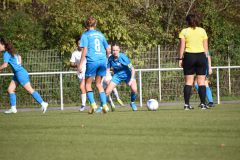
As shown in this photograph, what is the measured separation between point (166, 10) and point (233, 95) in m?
7.45

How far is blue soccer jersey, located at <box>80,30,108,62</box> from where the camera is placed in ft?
59.1

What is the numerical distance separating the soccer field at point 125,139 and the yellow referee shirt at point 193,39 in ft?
10.4

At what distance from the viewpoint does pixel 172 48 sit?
30.5 metres

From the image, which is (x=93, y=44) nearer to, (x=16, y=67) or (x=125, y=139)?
(x=16, y=67)

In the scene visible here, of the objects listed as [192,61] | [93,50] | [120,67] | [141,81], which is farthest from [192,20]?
[141,81]

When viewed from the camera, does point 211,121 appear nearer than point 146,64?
Yes

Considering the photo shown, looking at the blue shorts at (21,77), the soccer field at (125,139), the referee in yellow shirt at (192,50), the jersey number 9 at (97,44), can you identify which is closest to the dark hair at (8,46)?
the blue shorts at (21,77)

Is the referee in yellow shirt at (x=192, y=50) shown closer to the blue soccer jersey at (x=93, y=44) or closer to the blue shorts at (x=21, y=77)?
the blue soccer jersey at (x=93, y=44)

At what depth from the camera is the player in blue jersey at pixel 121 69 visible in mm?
20625

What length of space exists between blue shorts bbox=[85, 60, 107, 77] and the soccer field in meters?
2.49

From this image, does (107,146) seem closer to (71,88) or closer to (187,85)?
(187,85)

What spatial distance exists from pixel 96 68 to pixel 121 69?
2.97 m

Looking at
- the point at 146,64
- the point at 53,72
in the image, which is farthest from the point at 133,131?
the point at 146,64

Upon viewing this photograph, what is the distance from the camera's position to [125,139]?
37.0ft
